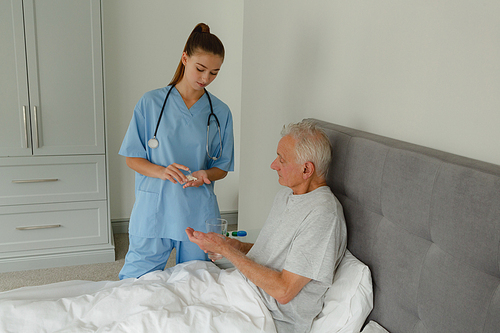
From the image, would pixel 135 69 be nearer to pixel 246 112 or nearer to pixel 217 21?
pixel 217 21

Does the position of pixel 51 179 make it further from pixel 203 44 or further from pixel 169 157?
pixel 203 44

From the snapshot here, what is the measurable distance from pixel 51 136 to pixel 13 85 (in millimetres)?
406

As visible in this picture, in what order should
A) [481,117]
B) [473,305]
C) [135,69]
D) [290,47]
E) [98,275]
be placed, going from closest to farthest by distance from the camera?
[473,305]
[481,117]
[290,47]
[98,275]
[135,69]

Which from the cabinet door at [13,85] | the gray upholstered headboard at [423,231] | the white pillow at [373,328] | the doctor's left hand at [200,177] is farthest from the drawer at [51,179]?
the white pillow at [373,328]

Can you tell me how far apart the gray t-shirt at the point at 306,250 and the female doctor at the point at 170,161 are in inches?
19.3

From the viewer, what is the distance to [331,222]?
1276mm

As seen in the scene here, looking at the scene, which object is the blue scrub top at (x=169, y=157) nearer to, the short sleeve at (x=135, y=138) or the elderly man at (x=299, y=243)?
the short sleeve at (x=135, y=138)

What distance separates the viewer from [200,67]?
1703 millimetres

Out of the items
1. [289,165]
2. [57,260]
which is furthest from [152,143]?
[57,260]

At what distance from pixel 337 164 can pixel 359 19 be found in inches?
24.8

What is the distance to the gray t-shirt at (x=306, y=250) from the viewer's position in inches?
48.8

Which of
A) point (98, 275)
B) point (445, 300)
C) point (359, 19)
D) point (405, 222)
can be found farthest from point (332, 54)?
point (98, 275)

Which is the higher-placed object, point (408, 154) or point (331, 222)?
point (408, 154)

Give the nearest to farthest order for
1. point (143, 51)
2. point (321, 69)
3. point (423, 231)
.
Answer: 1. point (423, 231)
2. point (321, 69)
3. point (143, 51)
